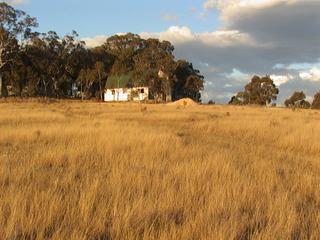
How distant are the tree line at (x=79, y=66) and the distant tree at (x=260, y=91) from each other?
9.06 m

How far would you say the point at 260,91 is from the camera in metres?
93.1

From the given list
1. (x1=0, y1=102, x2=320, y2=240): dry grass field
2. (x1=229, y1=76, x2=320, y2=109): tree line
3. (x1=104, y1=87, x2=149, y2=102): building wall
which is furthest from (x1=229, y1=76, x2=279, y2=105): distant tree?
(x1=0, y1=102, x2=320, y2=240): dry grass field

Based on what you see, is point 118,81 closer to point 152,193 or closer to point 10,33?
point 10,33

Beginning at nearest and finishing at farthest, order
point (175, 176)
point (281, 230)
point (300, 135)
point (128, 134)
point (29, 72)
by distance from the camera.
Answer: point (281, 230)
point (175, 176)
point (128, 134)
point (300, 135)
point (29, 72)

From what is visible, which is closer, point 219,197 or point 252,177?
point 219,197

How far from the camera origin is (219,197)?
6473 mm

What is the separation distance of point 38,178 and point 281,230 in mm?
3715

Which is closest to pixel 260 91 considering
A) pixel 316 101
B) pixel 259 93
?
pixel 259 93

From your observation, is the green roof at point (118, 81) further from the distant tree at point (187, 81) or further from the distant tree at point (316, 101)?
the distant tree at point (316, 101)

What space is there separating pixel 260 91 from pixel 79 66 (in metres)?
33.0

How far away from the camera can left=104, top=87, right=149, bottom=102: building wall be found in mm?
85250

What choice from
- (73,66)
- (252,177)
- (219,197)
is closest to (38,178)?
(219,197)

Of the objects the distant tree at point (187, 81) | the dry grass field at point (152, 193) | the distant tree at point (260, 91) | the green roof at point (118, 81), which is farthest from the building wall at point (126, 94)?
the dry grass field at point (152, 193)

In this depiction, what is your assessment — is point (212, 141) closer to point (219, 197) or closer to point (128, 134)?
point (128, 134)
